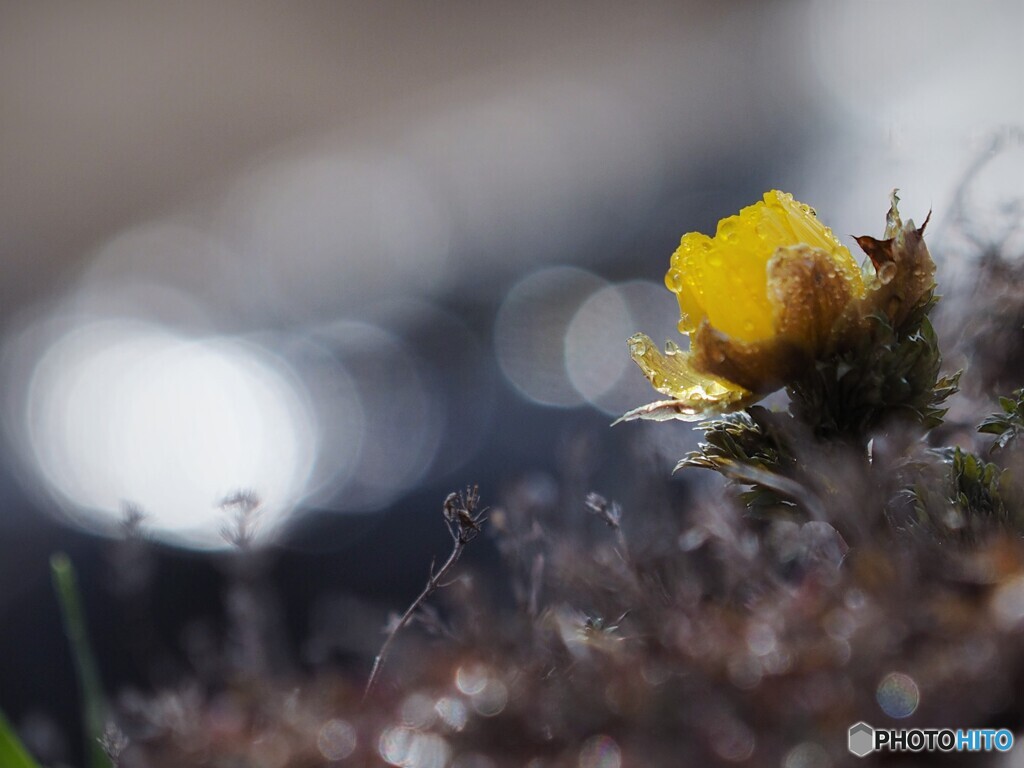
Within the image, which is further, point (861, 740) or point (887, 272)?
point (887, 272)

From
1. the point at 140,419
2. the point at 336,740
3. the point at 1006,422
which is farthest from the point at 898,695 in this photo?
the point at 140,419

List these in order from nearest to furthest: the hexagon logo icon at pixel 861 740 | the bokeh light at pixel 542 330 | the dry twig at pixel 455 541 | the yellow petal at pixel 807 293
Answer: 1. the hexagon logo icon at pixel 861 740
2. the dry twig at pixel 455 541
3. the yellow petal at pixel 807 293
4. the bokeh light at pixel 542 330

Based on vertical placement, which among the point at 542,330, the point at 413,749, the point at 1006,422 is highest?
the point at 542,330

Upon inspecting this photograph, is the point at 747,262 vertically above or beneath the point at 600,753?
above

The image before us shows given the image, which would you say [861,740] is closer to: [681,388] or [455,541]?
[455,541]

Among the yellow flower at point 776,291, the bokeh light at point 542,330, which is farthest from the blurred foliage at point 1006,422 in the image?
the bokeh light at point 542,330
